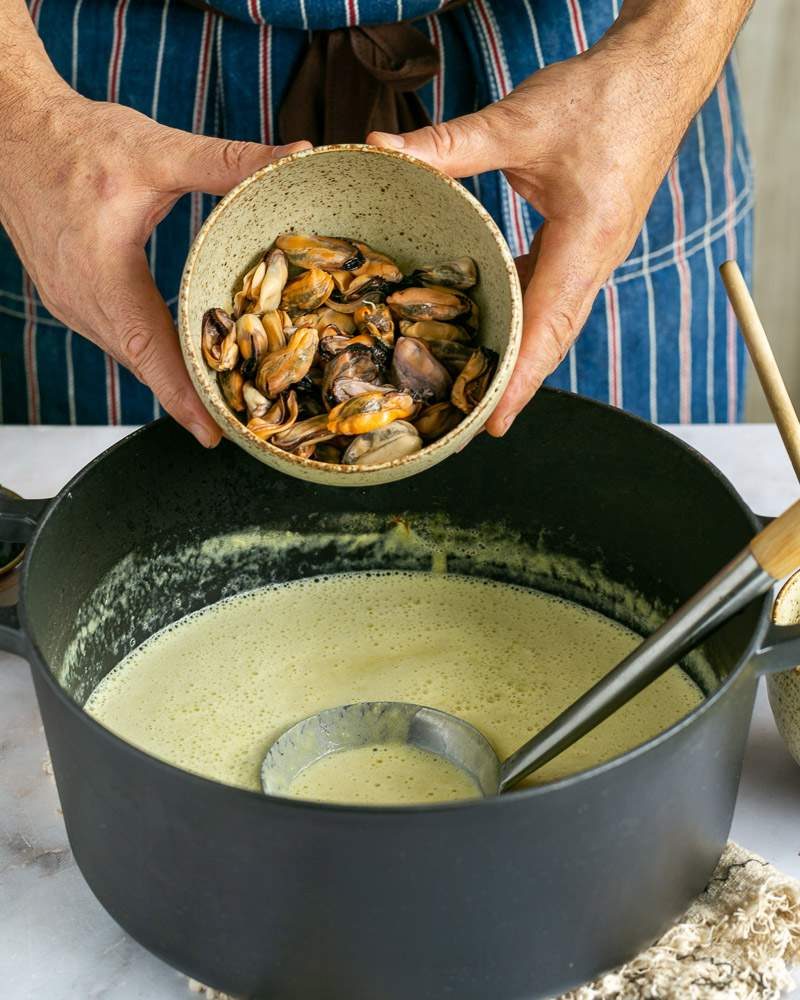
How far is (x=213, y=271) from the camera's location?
84cm

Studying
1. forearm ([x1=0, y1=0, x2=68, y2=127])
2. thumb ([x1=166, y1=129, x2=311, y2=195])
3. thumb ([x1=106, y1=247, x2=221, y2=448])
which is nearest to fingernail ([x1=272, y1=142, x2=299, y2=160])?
thumb ([x1=166, y1=129, x2=311, y2=195])

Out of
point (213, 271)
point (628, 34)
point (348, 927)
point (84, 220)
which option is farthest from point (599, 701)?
point (628, 34)

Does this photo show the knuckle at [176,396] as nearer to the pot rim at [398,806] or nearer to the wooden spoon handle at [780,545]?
the pot rim at [398,806]

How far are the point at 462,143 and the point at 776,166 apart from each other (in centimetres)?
142

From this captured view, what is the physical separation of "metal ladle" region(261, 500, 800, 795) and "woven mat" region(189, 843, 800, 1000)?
129 millimetres

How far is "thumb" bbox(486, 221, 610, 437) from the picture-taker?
0.86 meters

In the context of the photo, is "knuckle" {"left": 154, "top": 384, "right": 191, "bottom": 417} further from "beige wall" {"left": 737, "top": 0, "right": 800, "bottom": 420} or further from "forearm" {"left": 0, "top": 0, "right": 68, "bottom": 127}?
"beige wall" {"left": 737, "top": 0, "right": 800, "bottom": 420}

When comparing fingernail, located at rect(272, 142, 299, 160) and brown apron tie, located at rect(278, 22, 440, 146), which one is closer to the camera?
fingernail, located at rect(272, 142, 299, 160)

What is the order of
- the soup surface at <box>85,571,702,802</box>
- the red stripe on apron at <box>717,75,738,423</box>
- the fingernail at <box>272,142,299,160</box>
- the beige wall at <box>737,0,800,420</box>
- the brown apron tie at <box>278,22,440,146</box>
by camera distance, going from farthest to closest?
the beige wall at <box>737,0,800,420</box>, the red stripe on apron at <box>717,75,738,423</box>, the brown apron tie at <box>278,22,440,146</box>, the soup surface at <box>85,571,702,802</box>, the fingernail at <box>272,142,299,160</box>

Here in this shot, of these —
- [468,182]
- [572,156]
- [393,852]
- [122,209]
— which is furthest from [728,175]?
[393,852]

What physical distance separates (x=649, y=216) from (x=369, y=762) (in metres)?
0.76

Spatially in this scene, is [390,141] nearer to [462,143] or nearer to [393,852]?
[462,143]

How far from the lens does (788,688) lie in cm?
83

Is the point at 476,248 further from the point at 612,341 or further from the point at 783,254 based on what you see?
the point at 783,254
